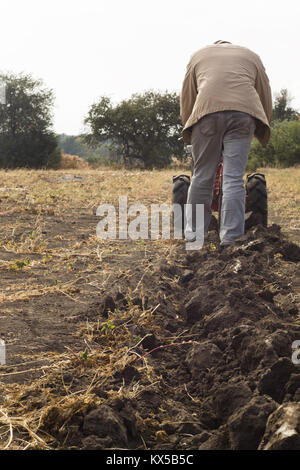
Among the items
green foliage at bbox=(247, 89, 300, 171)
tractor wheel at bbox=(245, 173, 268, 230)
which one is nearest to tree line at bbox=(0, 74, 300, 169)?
green foliage at bbox=(247, 89, 300, 171)

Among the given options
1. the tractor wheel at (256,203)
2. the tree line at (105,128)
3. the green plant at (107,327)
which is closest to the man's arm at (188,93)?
the tractor wheel at (256,203)

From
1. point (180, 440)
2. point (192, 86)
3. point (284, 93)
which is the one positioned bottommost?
point (180, 440)

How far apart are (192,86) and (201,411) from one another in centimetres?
353

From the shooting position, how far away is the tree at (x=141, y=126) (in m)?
31.5

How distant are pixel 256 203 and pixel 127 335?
329cm

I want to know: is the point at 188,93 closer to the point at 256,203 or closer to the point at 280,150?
the point at 256,203

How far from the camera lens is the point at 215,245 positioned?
484cm

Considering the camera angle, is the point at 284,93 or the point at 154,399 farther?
the point at 284,93

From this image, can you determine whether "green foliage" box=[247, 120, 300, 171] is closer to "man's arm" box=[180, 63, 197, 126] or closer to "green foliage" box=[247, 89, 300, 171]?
"green foliage" box=[247, 89, 300, 171]

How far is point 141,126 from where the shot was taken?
105ft

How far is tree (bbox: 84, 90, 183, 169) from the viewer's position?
103 feet

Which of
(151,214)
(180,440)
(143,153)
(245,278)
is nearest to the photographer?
(180,440)
